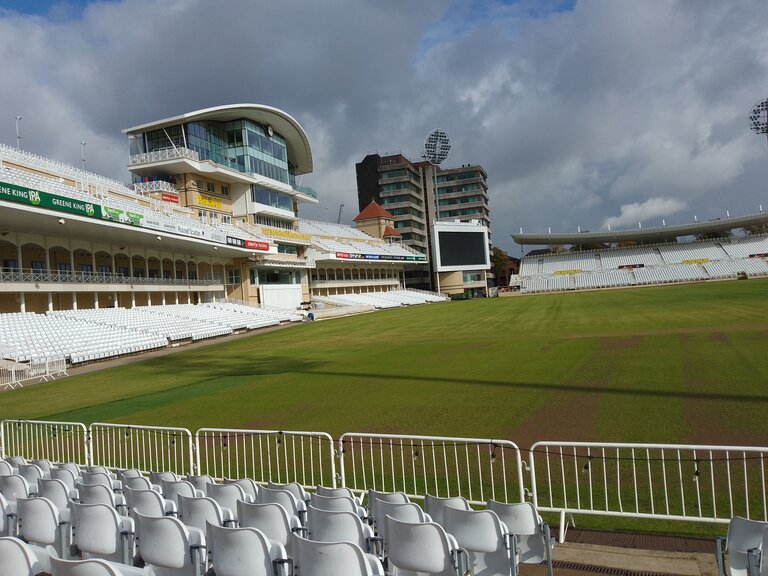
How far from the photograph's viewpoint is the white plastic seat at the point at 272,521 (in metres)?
4.34

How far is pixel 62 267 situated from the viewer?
116ft

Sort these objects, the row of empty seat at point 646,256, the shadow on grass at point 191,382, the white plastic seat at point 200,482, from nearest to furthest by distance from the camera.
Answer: the white plastic seat at point 200,482 < the shadow on grass at point 191,382 < the row of empty seat at point 646,256

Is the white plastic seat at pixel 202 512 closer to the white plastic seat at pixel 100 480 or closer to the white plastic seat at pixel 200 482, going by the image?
the white plastic seat at pixel 200 482

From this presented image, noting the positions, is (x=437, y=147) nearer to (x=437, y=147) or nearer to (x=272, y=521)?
(x=437, y=147)

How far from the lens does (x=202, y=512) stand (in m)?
4.74

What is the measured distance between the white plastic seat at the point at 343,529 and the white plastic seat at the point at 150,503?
1.69m

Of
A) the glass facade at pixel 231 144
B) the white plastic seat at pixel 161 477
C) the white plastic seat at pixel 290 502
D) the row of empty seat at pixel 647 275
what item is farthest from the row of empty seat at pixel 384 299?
the white plastic seat at pixel 290 502

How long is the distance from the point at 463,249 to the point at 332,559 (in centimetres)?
7884

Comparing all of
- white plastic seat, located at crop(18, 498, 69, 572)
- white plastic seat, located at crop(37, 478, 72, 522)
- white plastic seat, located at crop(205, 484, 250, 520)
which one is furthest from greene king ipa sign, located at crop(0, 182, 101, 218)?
white plastic seat, located at crop(205, 484, 250, 520)

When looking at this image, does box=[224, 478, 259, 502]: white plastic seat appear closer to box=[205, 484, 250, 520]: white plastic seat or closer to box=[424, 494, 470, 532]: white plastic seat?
box=[205, 484, 250, 520]: white plastic seat

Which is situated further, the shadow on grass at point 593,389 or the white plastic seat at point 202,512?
the shadow on grass at point 593,389

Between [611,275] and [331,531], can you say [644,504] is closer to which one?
[331,531]

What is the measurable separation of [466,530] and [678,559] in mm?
2024

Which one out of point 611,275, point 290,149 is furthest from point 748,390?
point 611,275
